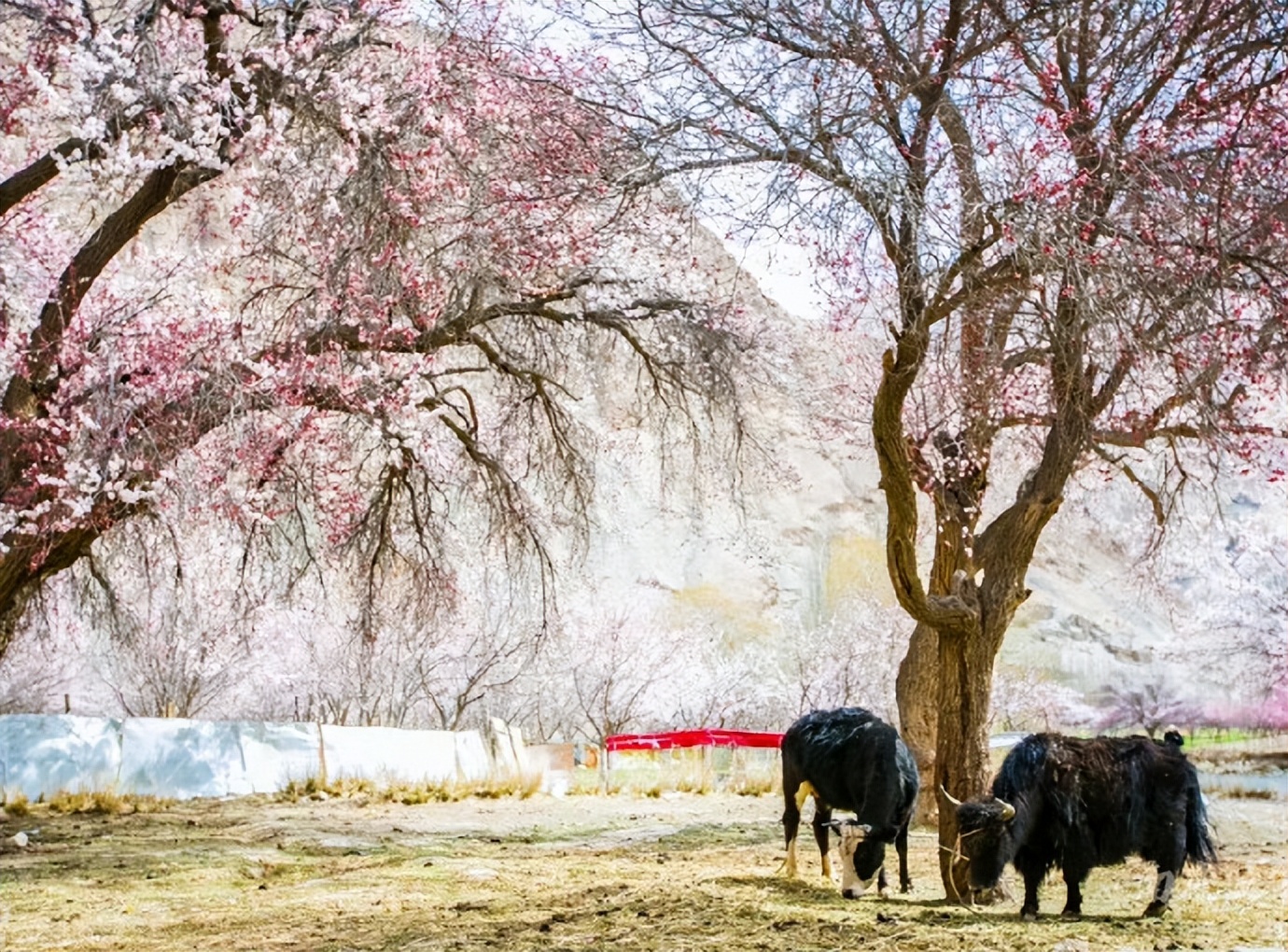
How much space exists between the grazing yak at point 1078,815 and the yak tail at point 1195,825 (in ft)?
0.03

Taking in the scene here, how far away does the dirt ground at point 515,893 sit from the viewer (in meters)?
6.23

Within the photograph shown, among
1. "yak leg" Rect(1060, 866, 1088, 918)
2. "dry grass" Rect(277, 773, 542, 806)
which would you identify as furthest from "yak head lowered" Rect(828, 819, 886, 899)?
"dry grass" Rect(277, 773, 542, 806)

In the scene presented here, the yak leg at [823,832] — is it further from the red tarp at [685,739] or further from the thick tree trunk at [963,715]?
the red tarp at [685,739]

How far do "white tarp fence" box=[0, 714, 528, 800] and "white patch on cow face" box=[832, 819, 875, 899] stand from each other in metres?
11.5

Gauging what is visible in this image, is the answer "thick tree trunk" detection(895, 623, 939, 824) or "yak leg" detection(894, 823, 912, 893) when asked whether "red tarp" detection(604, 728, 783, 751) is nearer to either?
→ "thick tree trunk" detection(895, 623, 939, 824)

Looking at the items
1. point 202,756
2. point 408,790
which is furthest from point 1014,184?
point 202,756

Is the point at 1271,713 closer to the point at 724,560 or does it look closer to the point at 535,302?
the point at 724,560

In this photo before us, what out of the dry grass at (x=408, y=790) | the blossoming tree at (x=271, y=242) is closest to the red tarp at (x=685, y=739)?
the dry grass at (x=408, y=790)

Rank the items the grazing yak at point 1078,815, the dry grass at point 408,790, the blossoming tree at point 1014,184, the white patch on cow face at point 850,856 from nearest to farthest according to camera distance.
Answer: the blossoming tree at point 1014,184, the grazing yak at point 1078,815, the white patch on cow face at point 850,856, the dry grass at point 408,790

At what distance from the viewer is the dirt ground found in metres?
6.23

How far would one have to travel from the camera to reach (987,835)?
22.6ft

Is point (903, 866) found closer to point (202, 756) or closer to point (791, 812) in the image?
point (791, 812)

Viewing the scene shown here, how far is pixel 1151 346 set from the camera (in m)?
5.38

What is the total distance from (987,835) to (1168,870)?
3.58 ft
